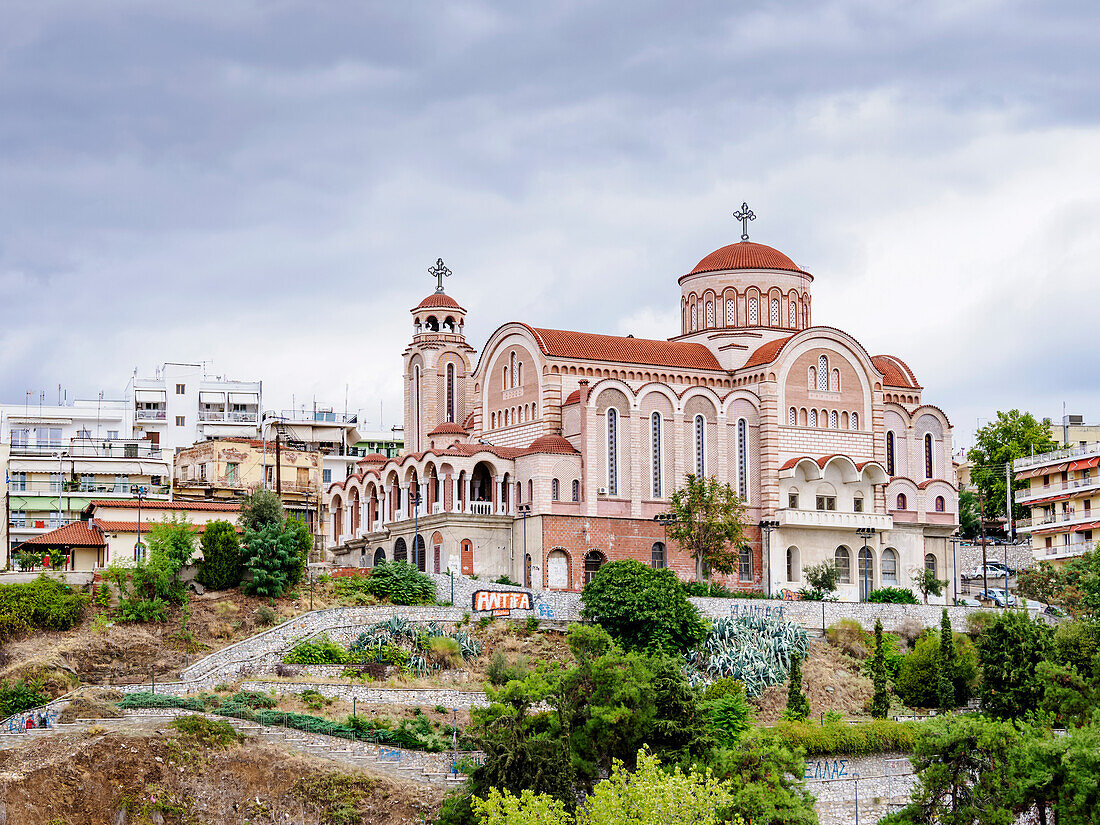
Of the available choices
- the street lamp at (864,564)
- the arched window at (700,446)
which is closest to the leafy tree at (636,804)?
the arched window at (700,446)

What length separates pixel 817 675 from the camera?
2410 inches

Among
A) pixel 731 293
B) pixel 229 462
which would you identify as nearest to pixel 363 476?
pixel 229 462

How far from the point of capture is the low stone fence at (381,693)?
53.1 m

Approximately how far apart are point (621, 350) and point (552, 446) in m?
7.16

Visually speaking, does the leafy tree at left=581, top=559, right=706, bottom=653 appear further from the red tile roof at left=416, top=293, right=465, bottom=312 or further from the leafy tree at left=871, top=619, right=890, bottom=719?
the red tile roof at left=416, top=293, right=465, bottom=312

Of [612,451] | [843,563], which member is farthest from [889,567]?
[612,451]

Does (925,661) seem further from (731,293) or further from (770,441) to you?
(731,293)

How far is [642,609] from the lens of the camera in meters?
58.3

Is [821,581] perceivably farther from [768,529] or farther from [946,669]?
[946,669]

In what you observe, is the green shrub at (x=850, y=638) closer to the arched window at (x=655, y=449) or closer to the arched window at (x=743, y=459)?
the arched window at (x=743, y=459)

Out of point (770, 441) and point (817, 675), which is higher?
point (770, 441)

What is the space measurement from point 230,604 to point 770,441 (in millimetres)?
26612

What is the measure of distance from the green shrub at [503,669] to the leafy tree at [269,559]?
850 cm

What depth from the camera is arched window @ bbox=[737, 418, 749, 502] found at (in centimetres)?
7375
